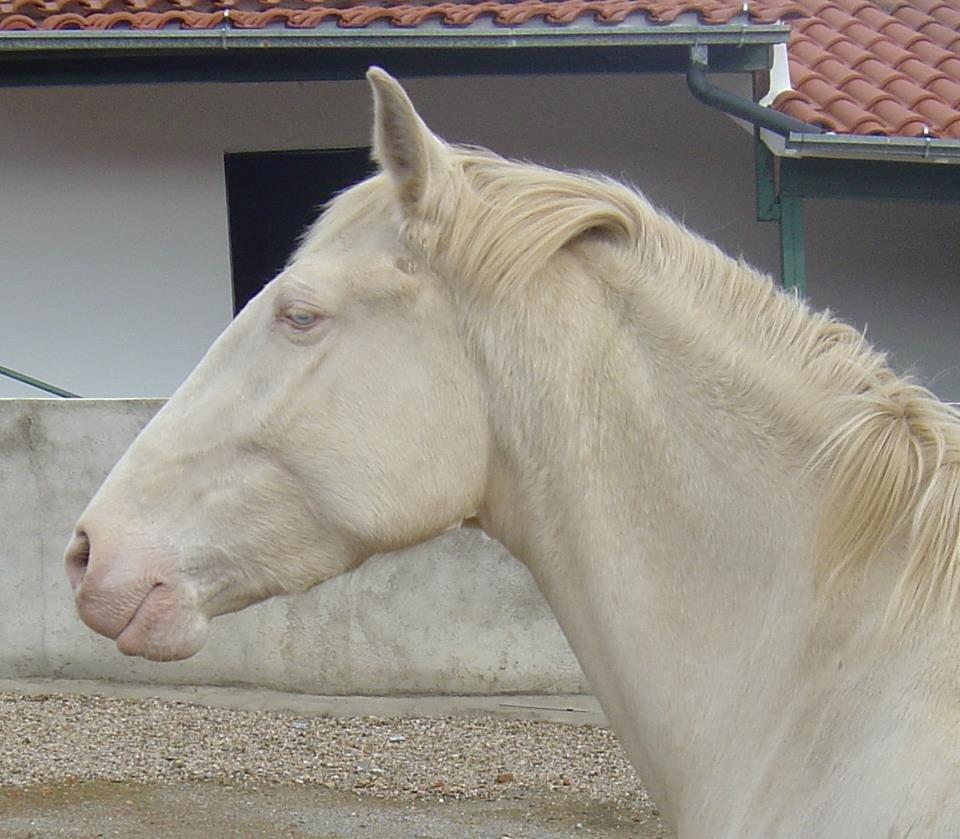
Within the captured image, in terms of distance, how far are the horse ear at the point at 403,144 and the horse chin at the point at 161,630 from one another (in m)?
0.74

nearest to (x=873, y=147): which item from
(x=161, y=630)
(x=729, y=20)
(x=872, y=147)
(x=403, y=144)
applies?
(x=872, y=147)

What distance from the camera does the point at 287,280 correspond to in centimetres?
195

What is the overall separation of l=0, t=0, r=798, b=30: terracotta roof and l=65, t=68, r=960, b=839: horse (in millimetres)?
4276

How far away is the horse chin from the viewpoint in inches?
74.8

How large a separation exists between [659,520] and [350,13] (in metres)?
4.87

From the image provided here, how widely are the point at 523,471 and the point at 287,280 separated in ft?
1.62

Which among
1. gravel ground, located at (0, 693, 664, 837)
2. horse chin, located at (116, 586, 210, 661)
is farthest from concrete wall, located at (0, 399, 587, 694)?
horse chin, located at (116, 586, 210, 661)

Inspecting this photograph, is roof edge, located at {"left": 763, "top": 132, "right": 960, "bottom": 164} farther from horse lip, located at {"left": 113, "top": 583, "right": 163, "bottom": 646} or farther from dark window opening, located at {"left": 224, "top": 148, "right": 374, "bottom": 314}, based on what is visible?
horse lip, located at {"left": 113, "top": 583, "right": 163, "bottom": 646}

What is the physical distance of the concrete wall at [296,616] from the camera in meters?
5.83

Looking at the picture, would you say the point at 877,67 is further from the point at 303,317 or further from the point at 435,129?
the point at 303,317

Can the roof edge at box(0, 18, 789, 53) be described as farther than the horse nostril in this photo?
Yes

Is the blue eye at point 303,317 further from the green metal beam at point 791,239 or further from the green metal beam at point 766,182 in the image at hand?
the green metal beam at point 766,182

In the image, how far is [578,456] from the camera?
186 centimetres

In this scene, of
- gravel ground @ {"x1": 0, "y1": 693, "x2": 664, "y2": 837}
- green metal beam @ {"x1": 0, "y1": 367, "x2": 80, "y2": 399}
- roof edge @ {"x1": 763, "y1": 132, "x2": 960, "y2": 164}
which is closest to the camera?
gravel ground @ {"x1": 0, "y1": 693, "x2": 664, "y2": 837}
